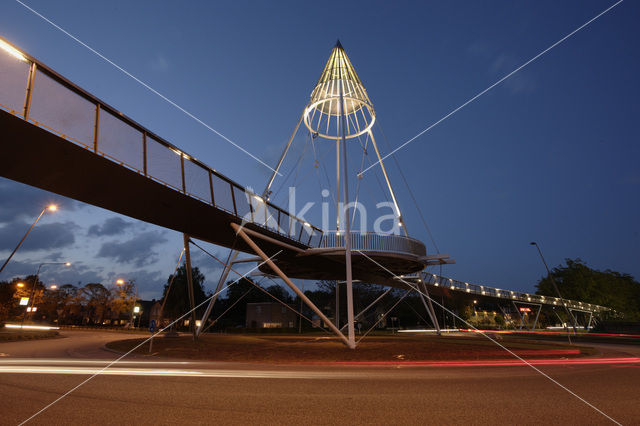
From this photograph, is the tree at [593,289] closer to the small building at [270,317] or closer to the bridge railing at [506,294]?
the bridge railing at [506,294]

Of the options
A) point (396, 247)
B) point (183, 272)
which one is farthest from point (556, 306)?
point (183, 272)

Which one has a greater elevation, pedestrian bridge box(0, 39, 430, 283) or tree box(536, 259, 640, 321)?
pedestrian bridge box(0, 39, 430, 283)

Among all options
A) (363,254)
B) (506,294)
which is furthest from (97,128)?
(506,294)

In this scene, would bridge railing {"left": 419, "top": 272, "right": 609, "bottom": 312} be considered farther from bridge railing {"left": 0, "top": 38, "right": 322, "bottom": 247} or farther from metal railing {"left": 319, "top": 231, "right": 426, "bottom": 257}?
bridge railing {"left": 0, "top": 38, "right": 322, "bottom": 247}

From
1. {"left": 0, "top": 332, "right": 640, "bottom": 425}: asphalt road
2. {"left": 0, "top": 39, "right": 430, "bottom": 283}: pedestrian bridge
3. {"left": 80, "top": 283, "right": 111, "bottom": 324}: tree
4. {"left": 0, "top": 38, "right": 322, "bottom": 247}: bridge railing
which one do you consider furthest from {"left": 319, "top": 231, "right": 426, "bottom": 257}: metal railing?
{"left": 80, "top": 283, "right": 111, "bottom": 324}: tree

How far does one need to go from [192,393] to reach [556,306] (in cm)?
8433

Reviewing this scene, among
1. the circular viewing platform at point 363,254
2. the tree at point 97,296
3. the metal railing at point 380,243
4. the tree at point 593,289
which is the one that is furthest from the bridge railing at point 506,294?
the tree at point 97,296

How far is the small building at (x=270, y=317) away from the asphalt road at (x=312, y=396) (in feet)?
191

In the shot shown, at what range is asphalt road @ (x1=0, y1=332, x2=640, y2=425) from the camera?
5.55 m

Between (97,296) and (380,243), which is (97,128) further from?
(97,296)

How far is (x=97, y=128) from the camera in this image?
10195mm

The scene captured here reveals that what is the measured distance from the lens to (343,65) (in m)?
24.0

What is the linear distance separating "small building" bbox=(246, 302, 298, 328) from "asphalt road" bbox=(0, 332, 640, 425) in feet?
191

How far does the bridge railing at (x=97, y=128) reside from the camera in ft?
27.1
